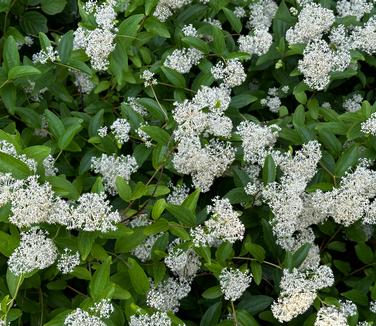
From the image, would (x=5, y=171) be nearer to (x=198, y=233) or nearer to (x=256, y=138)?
(x=198, y=233)

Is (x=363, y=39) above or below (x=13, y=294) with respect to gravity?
above

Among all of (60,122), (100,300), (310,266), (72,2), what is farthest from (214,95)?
(72,2)

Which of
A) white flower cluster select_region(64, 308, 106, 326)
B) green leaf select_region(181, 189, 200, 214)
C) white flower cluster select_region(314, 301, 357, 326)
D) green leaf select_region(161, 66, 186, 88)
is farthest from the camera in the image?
green leaf select_region(161, 66, 186, 88)

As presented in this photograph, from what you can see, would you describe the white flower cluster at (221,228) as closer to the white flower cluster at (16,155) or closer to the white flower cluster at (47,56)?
the white flower cluster at (16,155)

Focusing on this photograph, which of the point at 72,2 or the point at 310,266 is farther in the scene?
the point at 72,2

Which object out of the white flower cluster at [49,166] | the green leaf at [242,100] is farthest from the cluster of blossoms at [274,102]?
the white flower cluster at [49,166]

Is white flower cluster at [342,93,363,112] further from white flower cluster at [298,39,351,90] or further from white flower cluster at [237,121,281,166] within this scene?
white flower cluster at [237,121,281,166]

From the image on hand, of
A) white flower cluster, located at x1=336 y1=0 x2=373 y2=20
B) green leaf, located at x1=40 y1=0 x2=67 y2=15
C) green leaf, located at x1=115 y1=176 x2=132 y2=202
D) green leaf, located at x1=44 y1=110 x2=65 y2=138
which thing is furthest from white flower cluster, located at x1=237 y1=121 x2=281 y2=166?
green leaf, located at x1=40 y1=0 x2=67 y2=15

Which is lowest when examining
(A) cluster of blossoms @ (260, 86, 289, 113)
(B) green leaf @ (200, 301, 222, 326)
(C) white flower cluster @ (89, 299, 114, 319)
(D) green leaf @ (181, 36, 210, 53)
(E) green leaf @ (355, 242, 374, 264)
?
(B) green leaf @ (200, 301, 222, 326)
